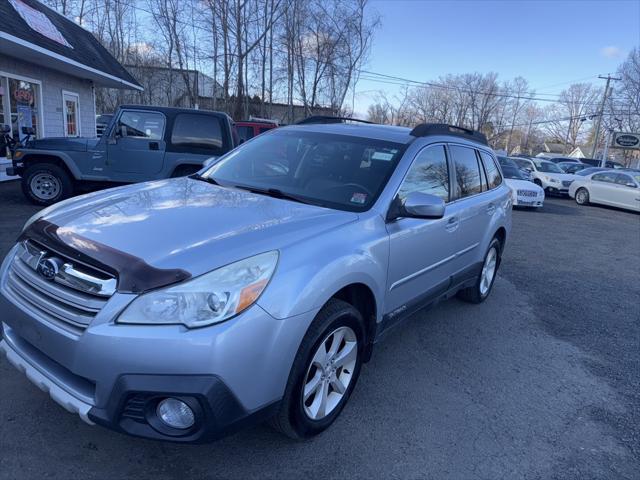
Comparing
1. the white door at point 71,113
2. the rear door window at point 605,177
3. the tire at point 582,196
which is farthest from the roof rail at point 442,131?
the tire at point 582,196

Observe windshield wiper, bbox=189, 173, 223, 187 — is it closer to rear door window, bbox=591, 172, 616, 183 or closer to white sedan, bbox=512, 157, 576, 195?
rear door window, bbox=591, 172, 616, 183

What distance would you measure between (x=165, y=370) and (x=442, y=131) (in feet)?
10.0

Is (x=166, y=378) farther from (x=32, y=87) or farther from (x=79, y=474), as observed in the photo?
(x=32, y=87)

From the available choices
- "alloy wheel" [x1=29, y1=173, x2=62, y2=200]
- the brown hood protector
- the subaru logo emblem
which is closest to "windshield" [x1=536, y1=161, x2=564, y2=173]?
"alloy wheel" [x1=29, y1=173, x2=62, y2=200]

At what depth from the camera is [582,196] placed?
18750mm

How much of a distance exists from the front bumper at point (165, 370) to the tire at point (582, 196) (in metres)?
19.7

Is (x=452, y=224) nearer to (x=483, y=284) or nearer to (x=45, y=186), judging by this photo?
(x=483, y=284)

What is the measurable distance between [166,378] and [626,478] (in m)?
2.63

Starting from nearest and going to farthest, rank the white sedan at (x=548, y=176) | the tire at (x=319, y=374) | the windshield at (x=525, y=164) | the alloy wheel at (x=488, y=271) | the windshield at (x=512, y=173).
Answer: the tire at (x=319, y=374), the alloy wheel at (x=488, y=271), the windshield at (x=512, y=173), the white sedan at (x=548, y=176), the windshield at (x=525, y=164)

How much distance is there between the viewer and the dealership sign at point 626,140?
113 ft

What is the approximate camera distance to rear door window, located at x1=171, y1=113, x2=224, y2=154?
859 centimetres

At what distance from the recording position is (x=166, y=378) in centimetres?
200

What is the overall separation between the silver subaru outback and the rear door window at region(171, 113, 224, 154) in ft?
17.4

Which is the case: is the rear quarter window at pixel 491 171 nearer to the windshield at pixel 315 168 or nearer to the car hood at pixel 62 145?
the windshield at pixel 315 168
